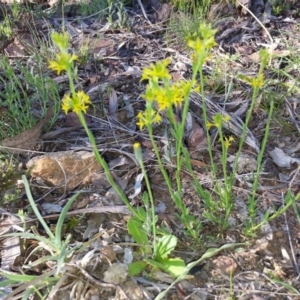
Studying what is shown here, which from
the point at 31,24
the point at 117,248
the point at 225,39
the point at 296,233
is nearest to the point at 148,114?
the point at 117,248

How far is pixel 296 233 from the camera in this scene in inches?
60.5

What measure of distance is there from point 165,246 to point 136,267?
10 centimetres

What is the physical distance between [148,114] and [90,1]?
1.79 metres

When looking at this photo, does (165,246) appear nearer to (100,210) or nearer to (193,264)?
(193,264)

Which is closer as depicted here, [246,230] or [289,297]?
[289,297]

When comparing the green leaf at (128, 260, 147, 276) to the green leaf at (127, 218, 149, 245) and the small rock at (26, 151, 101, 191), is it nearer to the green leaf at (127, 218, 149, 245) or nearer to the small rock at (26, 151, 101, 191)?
the green leaf at (127, 218, 149, 245)

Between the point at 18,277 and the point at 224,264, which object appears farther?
the point at 224,264

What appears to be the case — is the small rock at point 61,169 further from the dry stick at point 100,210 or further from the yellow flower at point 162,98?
the yellow flower at point 162,98

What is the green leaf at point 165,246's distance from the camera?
4.47ft

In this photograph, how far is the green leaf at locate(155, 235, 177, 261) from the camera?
136cm

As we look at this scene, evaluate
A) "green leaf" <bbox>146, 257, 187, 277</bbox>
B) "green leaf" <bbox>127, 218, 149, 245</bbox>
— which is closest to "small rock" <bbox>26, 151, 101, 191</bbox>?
"green leaf" <bbox>127, 218, 149, 245</bbox>

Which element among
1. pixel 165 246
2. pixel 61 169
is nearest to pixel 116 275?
pixel 165 246

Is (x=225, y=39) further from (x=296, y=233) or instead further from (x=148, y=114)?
(x=148, y=114)

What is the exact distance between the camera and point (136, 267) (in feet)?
4.47
